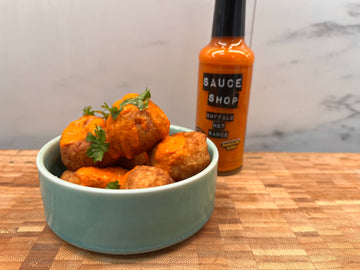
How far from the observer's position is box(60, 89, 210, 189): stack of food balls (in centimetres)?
52

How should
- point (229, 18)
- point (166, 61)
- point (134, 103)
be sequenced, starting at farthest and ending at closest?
point (166, 61) → point (229, 18) → point (134, 103)

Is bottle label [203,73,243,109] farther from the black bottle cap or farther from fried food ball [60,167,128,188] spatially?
fried food ball [60,167,128,188]

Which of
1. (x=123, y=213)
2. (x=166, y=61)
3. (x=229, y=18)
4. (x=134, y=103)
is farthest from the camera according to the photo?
(x=166, y=61)

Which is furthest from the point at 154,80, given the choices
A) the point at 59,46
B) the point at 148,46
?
the point at 59,46

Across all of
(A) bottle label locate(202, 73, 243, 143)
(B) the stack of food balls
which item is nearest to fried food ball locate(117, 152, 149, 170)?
(B) the stack of food balls

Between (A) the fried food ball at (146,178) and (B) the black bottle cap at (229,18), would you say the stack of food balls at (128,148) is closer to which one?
(A) the fried food ball at (146,178)

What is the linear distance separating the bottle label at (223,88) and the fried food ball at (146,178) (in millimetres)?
314

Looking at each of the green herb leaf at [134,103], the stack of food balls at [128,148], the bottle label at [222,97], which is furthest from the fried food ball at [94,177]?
the bottle label at [222,97]

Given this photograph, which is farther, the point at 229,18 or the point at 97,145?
the point at 229,18

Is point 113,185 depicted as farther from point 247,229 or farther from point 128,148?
point 247,229

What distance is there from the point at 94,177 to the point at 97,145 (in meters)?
0.06

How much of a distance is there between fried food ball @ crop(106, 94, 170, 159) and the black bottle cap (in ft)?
1.03

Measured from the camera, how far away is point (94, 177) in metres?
0.52

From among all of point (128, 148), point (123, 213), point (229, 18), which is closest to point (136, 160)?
point (128, 148)
